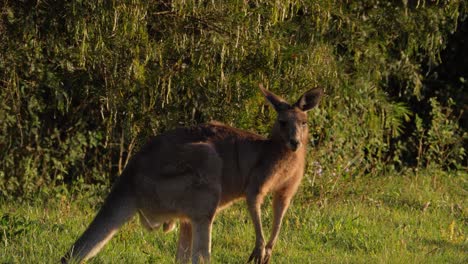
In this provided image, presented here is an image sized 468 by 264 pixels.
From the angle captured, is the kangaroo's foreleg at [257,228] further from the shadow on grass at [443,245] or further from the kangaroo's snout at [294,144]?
the shadow on grass at [443,245]

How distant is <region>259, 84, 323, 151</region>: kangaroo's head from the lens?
7141 millimetres

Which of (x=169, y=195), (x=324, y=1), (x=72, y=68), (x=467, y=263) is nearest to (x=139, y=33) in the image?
(x=72, y=68)

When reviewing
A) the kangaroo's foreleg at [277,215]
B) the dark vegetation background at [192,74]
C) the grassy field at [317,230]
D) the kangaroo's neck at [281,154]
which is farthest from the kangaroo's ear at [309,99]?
the dark vegetation background at [192,74]

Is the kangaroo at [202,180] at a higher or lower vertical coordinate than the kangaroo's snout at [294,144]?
lower

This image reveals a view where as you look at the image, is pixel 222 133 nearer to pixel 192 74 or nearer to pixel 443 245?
pixel 443 245

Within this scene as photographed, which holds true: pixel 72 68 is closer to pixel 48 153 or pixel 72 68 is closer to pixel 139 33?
pixel 139 33

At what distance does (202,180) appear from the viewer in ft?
21.8

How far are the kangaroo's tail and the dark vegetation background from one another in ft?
7.11

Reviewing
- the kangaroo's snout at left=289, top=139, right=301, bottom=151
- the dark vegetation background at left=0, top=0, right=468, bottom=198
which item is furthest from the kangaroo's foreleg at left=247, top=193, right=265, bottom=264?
the dark vegetation background at left=0, top=0, right=468, bottom=198

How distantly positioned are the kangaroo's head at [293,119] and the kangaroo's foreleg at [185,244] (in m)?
0.91

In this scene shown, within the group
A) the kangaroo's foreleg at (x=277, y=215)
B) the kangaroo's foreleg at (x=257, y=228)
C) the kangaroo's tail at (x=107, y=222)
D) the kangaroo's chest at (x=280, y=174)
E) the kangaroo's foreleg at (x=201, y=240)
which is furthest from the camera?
the kangaroo's chest at (x=280, y=174)

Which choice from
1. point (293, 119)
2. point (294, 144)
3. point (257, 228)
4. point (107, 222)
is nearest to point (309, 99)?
point (293, 119)

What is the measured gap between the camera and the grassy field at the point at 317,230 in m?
7.27

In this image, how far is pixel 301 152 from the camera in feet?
24.2
